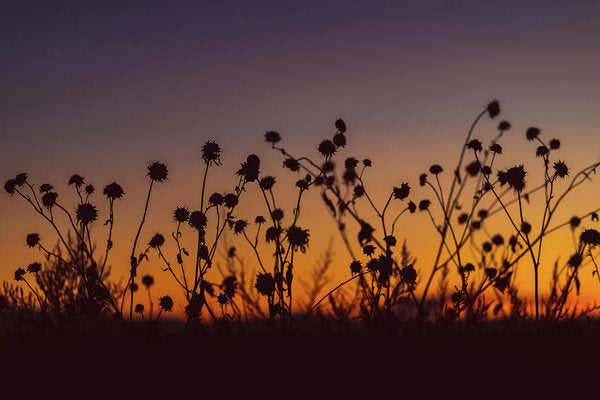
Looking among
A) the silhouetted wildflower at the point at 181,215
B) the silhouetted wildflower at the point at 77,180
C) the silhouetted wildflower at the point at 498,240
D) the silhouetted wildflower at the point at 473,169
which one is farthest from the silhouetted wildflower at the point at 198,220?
the silhouetted wildflower at the point at 498,240

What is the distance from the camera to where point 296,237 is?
22.6 ft

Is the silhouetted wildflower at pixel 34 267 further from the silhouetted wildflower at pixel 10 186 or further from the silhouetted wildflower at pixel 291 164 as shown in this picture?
the silhouetted wildflower at pixel 291 164

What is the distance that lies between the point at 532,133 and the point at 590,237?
1.65 metres

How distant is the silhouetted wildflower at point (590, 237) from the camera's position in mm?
7328

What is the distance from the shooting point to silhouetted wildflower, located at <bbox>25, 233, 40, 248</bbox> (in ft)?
25.6

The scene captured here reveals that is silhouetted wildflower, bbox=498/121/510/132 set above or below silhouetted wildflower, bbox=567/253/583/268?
above

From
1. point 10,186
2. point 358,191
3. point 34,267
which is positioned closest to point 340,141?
point 358,191

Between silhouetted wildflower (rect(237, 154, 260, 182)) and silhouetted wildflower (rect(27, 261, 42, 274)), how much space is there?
343 centimetres

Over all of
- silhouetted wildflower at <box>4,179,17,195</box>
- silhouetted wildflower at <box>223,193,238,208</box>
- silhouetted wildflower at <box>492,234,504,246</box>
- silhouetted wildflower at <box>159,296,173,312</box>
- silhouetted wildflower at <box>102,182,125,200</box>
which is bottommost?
silhouetted wildflower at <box>159,296,173,312</box>

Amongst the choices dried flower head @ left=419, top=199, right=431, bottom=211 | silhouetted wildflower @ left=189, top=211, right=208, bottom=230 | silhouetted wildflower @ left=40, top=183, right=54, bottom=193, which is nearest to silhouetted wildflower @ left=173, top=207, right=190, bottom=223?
silhouetted wildflower @ left=189, top=211, right=208, bottom=230

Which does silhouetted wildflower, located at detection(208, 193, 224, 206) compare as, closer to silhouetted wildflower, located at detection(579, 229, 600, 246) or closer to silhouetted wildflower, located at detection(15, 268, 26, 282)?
silhouetted wildflower, located at detection(15, 268, 26, 282)

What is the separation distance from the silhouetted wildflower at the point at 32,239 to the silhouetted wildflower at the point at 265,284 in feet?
10.6

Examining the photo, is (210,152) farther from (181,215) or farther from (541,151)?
(541,151)

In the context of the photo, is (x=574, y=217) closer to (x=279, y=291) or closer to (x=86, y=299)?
(x=279, y=291)
